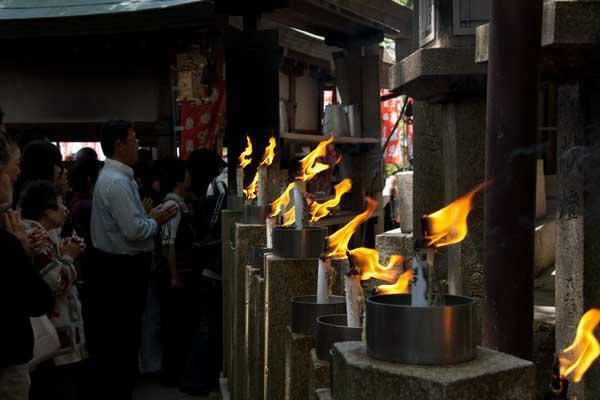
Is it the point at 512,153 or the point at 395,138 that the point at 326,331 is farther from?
the point at 395,138

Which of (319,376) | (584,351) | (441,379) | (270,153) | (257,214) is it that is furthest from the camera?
(270,153)

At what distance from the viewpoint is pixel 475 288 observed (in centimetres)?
556

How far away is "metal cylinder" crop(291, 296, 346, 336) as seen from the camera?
9.74ft

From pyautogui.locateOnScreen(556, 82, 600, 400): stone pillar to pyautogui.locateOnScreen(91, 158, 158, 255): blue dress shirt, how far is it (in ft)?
12.2

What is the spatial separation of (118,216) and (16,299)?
2695 mm

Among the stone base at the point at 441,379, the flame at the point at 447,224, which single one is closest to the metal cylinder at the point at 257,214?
the flame at the point at 447,224

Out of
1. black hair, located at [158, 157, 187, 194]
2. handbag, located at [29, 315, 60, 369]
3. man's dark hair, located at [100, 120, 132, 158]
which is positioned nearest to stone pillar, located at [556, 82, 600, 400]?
handbag, located at [29, 315, 60, 369]

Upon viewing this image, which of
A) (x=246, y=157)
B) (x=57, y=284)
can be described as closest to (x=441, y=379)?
(x=57, y=284)

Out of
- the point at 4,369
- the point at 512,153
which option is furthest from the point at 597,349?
the point at 4,369

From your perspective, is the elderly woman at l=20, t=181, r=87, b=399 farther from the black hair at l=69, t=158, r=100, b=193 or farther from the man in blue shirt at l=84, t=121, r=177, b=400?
Result: the black hair at l=69, t=158, r=100, b=193

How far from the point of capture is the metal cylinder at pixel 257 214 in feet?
18.9

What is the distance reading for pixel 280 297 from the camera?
12.0 ft

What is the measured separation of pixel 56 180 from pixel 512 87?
400cm

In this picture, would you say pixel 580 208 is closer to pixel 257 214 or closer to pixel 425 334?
pixel 257 214
